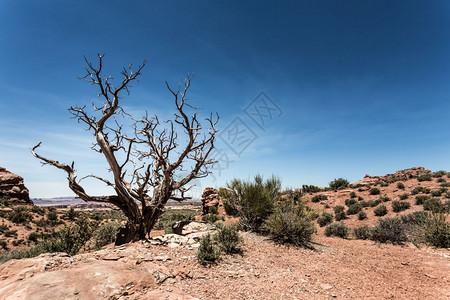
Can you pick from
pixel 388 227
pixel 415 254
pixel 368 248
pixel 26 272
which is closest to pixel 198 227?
pixel 26 272

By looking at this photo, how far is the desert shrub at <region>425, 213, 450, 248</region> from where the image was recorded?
829 cm

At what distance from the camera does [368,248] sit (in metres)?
8.43

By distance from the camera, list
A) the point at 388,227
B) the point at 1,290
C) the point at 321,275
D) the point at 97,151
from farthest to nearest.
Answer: the point at 388,227, the point at 97,151, the point at 321,275, the point at 1,290

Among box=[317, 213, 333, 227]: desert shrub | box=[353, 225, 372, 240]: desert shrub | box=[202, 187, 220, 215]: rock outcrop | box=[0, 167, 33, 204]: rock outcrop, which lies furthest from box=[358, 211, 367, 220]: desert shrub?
box=[0, 167, 33, 204]: rock outcrop

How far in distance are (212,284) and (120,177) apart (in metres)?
4.80

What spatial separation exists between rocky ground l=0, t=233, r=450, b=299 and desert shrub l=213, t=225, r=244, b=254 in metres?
0.33

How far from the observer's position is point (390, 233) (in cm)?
932

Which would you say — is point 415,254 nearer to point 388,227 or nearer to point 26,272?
point 388,227

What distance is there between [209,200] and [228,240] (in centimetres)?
2539

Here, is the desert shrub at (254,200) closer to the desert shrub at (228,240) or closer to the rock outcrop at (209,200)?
the desert shrub at (228,240)

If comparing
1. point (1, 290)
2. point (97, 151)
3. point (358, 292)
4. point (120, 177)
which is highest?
point (97, 151)

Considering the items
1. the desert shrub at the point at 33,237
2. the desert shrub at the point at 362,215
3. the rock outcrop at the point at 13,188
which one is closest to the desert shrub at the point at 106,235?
the desert shrub at the point at 33,237

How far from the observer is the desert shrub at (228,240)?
6.43m

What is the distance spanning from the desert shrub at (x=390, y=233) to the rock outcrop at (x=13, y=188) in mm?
50855
